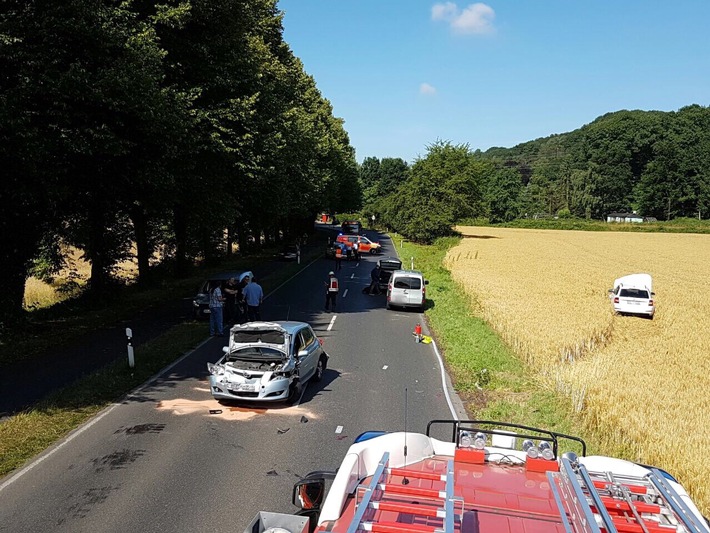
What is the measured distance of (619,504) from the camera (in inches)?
179

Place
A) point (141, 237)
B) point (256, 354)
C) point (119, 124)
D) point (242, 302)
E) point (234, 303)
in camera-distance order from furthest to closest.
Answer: point (141, 237)
point (234, 303)
point (242, 302)
point (119, 124)
point (256, 354)

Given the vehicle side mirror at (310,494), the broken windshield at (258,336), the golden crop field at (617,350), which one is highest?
the vehicle side mirror at (310,494)

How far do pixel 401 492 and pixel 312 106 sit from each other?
5535 centimetres

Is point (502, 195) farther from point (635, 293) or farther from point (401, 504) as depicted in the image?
point (401, 504)

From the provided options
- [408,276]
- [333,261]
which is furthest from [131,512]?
[333,261]

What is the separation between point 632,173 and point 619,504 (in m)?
170

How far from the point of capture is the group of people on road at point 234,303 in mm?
19141

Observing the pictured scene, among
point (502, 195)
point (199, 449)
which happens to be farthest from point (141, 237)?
point (502, 195)

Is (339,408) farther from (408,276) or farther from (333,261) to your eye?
(333,261)

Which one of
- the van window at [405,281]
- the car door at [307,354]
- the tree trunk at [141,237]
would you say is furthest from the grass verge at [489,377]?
the tree trunk at [141,237]

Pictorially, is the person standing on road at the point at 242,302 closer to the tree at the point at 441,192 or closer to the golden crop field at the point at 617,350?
the golden crop field at the point at 617,350

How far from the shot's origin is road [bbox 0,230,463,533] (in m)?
7.80

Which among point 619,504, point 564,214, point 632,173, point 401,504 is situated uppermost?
point 632,173

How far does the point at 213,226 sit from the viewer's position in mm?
28875
